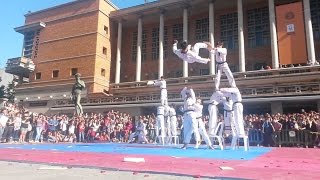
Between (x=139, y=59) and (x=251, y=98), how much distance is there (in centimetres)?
A: 1718

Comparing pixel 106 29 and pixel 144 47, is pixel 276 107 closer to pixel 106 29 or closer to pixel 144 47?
pixel 144 47

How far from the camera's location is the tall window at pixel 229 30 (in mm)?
35091

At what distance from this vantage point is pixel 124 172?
5828mm

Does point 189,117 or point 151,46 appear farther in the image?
point 151,46

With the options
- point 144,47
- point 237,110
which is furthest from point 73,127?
point 144,47

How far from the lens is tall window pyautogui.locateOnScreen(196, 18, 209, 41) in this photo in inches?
1448

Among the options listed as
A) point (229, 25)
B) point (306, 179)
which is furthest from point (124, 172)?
point (229, 25)

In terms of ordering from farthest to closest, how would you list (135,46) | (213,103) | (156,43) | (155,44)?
(135,46), (155,44), (156,43), (213,103)

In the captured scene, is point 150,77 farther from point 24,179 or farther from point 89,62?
point 24,179

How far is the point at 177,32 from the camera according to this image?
3884cm

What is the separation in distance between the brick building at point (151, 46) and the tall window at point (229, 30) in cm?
11

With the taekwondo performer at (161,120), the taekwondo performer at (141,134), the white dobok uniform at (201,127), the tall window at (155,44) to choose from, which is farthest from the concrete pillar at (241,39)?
the white dobok uniform at (201,127)

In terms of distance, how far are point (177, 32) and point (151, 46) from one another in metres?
3.94

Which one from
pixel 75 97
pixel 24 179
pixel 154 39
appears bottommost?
pixel 24 179
